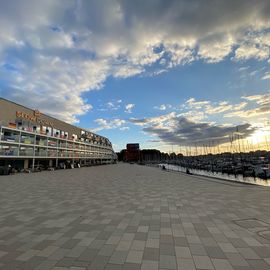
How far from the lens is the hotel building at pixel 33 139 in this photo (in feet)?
119

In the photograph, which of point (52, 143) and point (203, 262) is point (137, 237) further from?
point (52, 143)

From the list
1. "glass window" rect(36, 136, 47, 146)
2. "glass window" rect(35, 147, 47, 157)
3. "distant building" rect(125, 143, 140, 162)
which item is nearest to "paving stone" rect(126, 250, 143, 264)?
"glass window" rect(35, 147, 47, 157)

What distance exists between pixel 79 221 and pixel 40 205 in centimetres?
396

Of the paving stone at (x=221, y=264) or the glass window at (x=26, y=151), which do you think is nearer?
the paving stone at (x=221, y=264)

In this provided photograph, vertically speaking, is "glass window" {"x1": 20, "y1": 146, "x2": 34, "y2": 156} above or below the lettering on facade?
below

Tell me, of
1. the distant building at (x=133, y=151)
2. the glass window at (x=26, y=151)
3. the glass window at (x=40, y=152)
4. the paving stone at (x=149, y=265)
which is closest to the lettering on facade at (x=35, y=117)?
the glass window at (x=40, y=152)

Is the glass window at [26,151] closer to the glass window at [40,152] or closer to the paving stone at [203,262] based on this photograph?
the glass window at [40,152]

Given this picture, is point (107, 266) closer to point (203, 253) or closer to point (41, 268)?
point (41, 268)

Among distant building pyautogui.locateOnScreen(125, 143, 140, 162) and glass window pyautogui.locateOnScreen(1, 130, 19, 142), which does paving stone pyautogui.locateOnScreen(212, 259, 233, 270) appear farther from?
distant building pyautogui.locateOnScreen(125, 143, 140, 162)

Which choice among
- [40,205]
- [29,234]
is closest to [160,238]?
[29,234]

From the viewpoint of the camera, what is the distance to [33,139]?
43500 millimetres

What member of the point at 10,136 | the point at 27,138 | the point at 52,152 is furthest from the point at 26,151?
the point at 52,152

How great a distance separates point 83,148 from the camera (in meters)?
76.7

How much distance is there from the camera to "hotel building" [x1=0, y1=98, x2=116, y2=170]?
36.4m
